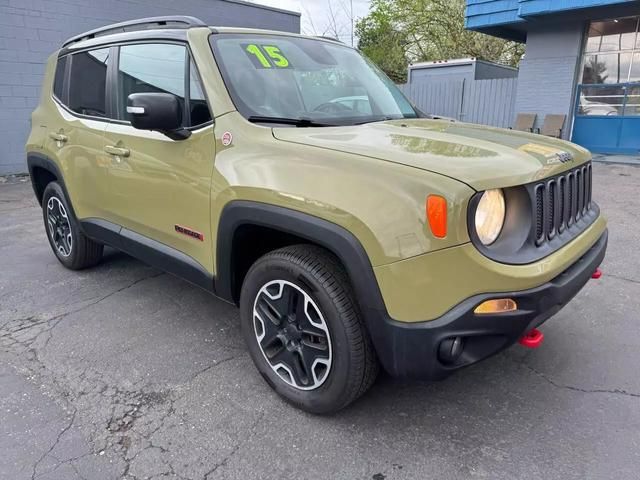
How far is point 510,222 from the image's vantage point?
2.11m

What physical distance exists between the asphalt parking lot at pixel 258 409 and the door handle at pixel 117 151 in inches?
46.5

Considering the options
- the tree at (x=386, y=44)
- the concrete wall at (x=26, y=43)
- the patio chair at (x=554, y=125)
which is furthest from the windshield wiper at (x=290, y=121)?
the tree at (x=386, y=44)

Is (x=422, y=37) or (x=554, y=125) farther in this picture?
(x=422, y=37)

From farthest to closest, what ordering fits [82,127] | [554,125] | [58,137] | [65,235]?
[554,125] < [65,235] < [58,137] < [82,127]

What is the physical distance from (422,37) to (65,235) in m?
21.0

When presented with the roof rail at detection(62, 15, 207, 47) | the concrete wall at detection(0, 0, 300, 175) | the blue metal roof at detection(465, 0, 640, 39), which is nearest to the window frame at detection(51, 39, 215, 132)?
the roof rail at detection(62, 15, 207, 47)

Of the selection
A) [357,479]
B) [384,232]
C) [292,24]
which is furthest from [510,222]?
[292,24]

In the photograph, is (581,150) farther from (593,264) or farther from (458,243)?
(458,243)

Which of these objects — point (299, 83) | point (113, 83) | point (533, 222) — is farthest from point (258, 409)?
point (113, 83)

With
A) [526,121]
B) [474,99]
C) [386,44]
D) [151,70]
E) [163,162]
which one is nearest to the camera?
[163,162]

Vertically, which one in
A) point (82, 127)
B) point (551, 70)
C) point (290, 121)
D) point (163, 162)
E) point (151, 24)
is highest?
point (551, 70)

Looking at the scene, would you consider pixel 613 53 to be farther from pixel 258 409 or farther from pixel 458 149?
pixel 258 409

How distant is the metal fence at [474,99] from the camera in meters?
12.8

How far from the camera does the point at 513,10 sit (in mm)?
11289
